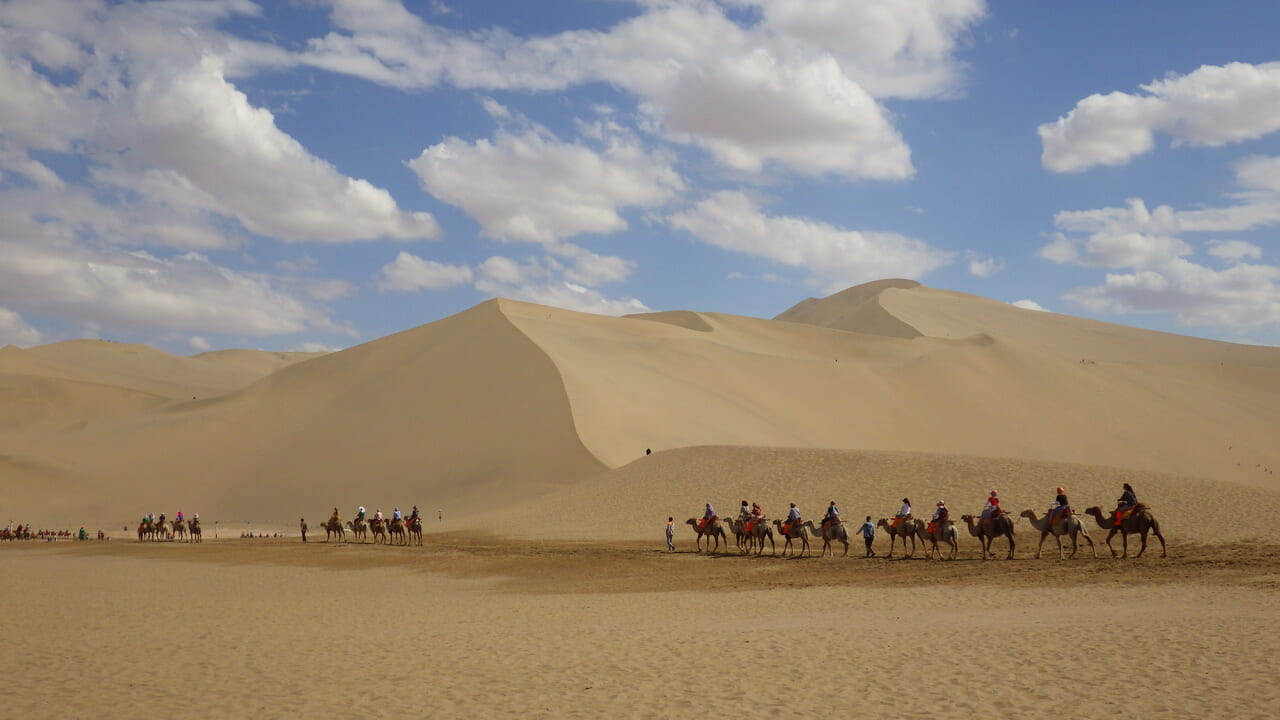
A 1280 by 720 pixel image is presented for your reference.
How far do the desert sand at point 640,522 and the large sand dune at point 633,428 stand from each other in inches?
11.1

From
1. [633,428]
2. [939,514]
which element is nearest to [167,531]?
[633,428]

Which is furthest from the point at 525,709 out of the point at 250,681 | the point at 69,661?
the point at 69,661

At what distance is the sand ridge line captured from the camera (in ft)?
65.9

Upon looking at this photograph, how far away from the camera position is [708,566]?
2628cm

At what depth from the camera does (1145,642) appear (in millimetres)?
12148

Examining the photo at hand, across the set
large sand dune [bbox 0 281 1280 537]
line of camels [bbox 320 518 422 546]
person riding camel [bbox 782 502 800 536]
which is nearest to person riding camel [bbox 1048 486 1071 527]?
person riding camel [bbox 782 502 800 536]

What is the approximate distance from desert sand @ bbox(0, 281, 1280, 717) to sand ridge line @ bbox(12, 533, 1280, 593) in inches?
8.5

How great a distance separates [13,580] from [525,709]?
67.0 ft

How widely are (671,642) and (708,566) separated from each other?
41.3 ft

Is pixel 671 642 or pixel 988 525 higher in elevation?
pixel 988 525

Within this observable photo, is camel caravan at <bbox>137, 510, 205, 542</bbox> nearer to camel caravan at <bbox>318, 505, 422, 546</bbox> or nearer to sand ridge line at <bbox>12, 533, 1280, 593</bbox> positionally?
camel caravan at <bbox>318, 505, 422, 546</bbox>

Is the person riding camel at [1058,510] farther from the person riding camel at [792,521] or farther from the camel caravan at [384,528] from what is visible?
the camel caravan at [384,528]

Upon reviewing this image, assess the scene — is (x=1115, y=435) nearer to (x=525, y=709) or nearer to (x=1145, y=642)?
(x=1145, y=642)

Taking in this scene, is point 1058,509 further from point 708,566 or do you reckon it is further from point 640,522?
point 640,522
